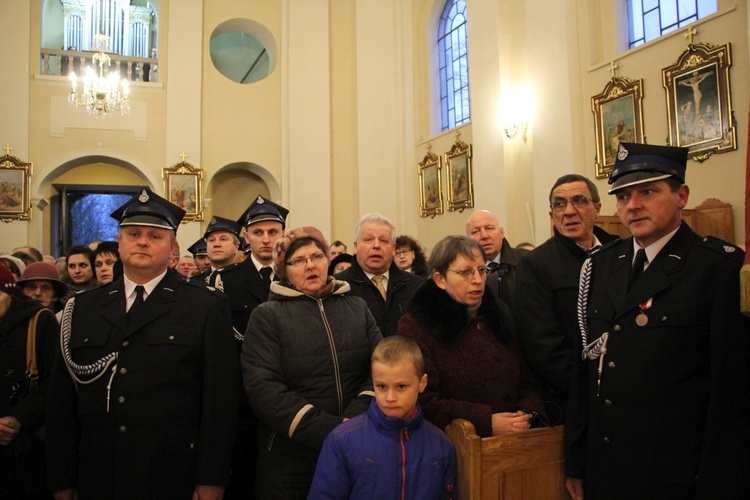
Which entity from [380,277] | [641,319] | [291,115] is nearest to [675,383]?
[641,319]

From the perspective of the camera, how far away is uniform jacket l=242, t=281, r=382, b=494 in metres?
2.44

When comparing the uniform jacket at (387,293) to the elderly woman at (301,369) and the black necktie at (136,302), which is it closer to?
the elderly woman at (301,369)

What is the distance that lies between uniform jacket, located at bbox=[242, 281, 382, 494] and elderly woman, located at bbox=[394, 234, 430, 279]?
8.18 ft

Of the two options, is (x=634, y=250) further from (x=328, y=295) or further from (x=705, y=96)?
(x=705, y=96)

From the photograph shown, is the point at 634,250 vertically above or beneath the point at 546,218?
beneath

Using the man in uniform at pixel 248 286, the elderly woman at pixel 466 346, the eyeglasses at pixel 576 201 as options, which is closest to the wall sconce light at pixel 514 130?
the man in uniform at pixel 248 286

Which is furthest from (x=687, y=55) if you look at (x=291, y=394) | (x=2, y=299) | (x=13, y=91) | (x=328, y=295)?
(x=13, y=91)

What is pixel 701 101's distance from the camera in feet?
22.1

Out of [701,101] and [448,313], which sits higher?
[701,101]

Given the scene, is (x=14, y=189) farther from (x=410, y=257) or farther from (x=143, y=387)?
(x=143, y=387)

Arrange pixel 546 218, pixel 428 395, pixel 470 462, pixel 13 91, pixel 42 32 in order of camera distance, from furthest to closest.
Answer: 1. pixel 42 32
2. pixel 13 91
3. pixel 546 218
4. pixel 428 395
5. pixel 470 462

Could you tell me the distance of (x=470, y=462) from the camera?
2195mm

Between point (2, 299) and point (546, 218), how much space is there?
7.29 meters

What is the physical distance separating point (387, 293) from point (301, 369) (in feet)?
3.79
